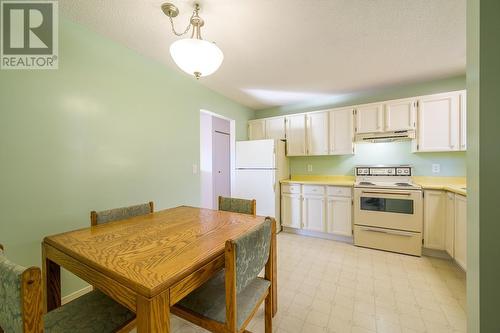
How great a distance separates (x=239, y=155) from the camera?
3582 millimetres

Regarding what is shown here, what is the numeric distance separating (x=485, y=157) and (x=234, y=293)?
1079mm

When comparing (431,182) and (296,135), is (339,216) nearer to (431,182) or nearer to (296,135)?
(431,182)

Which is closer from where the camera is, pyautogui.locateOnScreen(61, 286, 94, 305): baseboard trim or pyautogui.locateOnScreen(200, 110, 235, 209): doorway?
pyautogui.locateOnScreen(61, 286, 94, 305): baseboard trim

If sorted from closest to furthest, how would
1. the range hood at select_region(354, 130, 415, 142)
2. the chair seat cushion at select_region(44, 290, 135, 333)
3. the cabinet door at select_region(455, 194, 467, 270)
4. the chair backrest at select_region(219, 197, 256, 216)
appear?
the chair seat cushion at select_region(44, 290, 135, 333), the chair backrest at select_region(219, 197, 256, 216), the cabinet door at select_region(455, 194, 467, 270), the range hood at select_region(354, 130, 415, 142)

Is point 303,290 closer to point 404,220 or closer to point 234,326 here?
point 234,326

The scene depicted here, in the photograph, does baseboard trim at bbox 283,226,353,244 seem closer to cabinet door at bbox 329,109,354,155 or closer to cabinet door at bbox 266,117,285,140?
cabinet door at bbox 329,109,354,155

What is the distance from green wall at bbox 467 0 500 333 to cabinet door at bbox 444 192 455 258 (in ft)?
6.51

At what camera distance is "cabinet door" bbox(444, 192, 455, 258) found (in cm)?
218

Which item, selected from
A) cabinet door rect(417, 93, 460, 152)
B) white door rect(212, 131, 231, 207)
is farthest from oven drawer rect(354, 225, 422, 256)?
white door rect(212, 131, 231, 207)

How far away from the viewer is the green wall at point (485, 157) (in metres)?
0.68

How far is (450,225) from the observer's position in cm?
225

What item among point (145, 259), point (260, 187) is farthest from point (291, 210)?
point (145, 259)

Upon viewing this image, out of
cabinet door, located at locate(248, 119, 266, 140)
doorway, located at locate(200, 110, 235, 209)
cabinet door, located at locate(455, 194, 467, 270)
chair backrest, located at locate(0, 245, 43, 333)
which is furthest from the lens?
doorway, located at locate(200, 110, 235, 209)

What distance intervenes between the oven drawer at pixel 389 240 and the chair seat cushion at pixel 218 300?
2131mm
